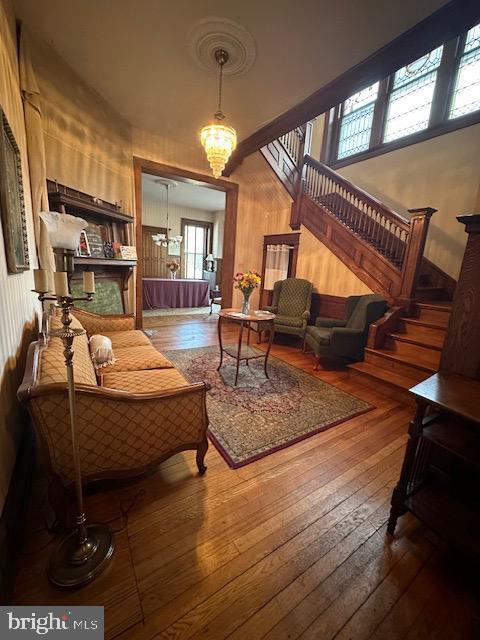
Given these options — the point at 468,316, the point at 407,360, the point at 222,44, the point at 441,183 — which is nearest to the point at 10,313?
the point at 468,316

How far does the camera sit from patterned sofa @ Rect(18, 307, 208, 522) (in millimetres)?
1099

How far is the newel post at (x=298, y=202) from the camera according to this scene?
4.56m

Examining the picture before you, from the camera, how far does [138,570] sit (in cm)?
110

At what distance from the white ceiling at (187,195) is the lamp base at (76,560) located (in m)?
6.27

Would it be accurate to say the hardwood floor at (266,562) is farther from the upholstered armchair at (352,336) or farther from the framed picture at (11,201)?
the upholstered armchair at (352,336)

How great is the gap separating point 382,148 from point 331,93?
2.72m

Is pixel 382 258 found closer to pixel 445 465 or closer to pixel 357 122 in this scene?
pixel 445 465

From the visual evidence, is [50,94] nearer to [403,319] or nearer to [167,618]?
[167,618]

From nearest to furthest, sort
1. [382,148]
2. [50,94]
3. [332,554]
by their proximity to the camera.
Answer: [332,554] < [50,94] < [382,148]

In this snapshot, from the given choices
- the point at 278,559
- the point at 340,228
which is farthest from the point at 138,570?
the point at 340,228

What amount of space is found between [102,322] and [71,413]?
2.05m

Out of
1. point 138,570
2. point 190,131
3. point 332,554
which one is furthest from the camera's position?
point 190,131

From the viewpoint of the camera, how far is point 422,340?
301 cm

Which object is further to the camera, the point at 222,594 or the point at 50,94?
the point at 50,94
